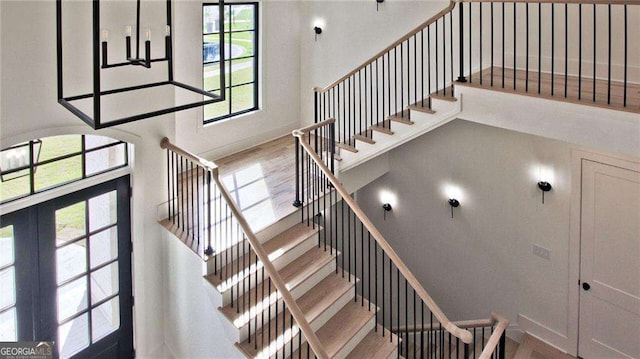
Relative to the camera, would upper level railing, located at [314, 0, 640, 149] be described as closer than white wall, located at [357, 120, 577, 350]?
Yes

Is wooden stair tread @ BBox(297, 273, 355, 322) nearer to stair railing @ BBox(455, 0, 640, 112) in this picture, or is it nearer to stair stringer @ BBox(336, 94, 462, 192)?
stair stringer @ BBox(336, 94, 462, 192)

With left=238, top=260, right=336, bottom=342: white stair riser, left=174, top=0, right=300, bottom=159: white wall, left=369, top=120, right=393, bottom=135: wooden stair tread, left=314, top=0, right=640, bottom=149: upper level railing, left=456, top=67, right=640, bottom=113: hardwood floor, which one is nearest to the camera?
left=456, top=67, right=640, bottom=113: hardwood floor

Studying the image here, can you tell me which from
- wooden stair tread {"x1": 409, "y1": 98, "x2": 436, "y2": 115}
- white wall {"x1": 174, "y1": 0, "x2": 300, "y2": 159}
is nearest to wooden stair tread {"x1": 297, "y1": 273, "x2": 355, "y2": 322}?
wooden stair tread {"x1": 409, "y1": 98, "x2": 436, "y2": 115}

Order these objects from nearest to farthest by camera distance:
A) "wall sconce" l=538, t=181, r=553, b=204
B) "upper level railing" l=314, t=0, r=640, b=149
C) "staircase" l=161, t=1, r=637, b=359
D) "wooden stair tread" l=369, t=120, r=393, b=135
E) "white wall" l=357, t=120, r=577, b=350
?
"staircase" l=161, t=1, r=637, b=359 < "upper level railing" l=314, t=0, r=640, b=149 < "wooden stair tread" l=369, t=120, r=393, b=135 < "wall sconce" l=538, t=181, r=553, b=204 < "white wall" l=357, t=120, r=577, b=350

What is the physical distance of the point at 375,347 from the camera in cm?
507

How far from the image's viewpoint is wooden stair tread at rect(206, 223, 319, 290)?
4.92 meters

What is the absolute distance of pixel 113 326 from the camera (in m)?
5.12

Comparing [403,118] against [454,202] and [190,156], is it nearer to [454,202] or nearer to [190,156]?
[454,202]

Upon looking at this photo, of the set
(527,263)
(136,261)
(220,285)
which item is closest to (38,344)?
(136,261)

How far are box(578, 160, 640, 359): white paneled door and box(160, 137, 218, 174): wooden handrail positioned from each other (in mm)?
3877

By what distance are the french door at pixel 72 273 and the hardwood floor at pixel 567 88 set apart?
→ 3.57 meters

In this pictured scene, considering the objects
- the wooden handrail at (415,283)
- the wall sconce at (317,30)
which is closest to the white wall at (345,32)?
the wall sconce at (317,30)

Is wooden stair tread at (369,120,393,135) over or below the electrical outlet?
over

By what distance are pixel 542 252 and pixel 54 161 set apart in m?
5.18
